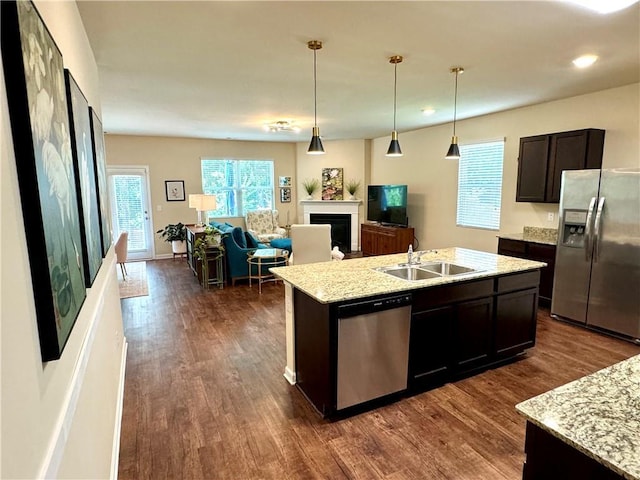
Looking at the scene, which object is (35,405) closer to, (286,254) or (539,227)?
(286,254)

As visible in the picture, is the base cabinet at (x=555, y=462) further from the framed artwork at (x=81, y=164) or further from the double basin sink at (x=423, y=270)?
the double basin sink at (x=423, y=270)

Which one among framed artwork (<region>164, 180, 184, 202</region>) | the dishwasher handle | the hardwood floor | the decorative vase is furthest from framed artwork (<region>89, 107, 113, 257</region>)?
framed artwork (<region>164, 180, 184, 202</region>)

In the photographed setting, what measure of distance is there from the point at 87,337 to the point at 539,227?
548cm

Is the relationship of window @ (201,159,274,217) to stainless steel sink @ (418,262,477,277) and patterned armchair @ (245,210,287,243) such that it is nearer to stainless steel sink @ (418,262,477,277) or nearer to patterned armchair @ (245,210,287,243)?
patterned armchair @ (245,210,287,243)

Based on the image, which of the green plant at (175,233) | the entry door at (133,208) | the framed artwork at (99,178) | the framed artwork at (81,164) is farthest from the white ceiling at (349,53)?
the green plant at (175,233)

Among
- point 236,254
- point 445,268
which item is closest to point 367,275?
point 445,268

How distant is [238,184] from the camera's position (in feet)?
29.5

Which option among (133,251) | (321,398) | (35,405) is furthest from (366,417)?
(133,251)

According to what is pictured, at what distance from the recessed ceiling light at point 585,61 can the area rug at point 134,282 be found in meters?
6.04

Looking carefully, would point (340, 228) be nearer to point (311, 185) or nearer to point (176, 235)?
point (311, 185)

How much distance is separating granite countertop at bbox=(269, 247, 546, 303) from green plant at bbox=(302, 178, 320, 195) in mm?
5646

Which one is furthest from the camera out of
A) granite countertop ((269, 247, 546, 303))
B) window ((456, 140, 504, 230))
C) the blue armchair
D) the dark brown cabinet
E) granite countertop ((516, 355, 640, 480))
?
the blue armchair

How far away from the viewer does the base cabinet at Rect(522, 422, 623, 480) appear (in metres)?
1.00

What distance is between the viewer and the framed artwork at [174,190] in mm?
8289
